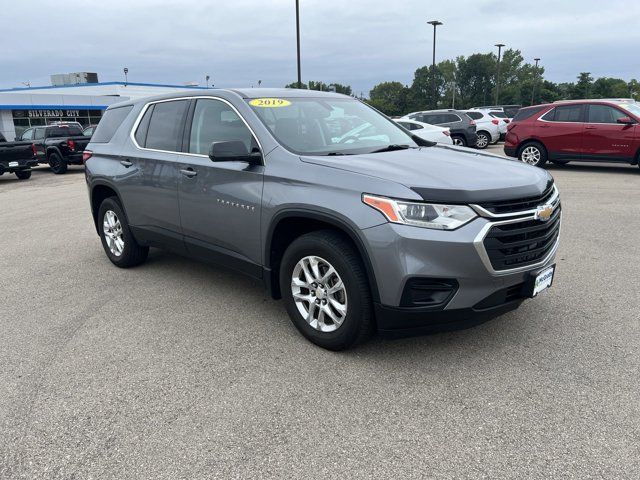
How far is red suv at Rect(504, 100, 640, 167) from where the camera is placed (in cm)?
1220

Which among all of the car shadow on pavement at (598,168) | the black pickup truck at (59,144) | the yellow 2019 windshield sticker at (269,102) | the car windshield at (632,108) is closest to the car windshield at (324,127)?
the yellow 2019 windshield sticker at (269,102)

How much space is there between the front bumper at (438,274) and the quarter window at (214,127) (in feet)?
4.94

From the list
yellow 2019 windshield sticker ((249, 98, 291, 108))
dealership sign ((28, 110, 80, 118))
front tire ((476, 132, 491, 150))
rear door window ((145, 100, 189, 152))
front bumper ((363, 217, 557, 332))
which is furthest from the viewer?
dealership sign ((28, 110, 80, 118))

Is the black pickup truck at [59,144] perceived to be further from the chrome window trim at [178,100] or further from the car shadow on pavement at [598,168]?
the car shadow on pavement at [598,168]

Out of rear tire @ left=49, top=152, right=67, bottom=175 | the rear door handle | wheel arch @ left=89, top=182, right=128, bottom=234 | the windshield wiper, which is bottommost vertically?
rear tire @ left=49, top=152, right=67, bottom=175

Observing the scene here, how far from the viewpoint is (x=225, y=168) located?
161 inches

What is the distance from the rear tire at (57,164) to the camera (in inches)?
701

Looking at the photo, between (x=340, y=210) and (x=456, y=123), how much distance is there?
1642 centimetres

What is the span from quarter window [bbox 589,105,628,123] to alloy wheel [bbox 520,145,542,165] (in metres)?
1.43

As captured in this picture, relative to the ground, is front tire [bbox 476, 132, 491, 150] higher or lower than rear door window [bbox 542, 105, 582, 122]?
lower

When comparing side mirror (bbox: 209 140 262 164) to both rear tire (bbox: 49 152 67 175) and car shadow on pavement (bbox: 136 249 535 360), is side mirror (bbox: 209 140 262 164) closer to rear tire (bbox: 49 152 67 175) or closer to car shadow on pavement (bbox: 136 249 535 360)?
car shadow on pavement (bbox: 136 249 535 360)

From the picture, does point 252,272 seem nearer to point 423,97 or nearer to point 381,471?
point 381,471

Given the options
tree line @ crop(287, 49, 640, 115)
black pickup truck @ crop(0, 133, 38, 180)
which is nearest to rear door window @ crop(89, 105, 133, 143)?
black pickup truck @ crop(0, 133, 38, 180)

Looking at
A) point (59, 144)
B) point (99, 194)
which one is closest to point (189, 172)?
point (99, 194)
